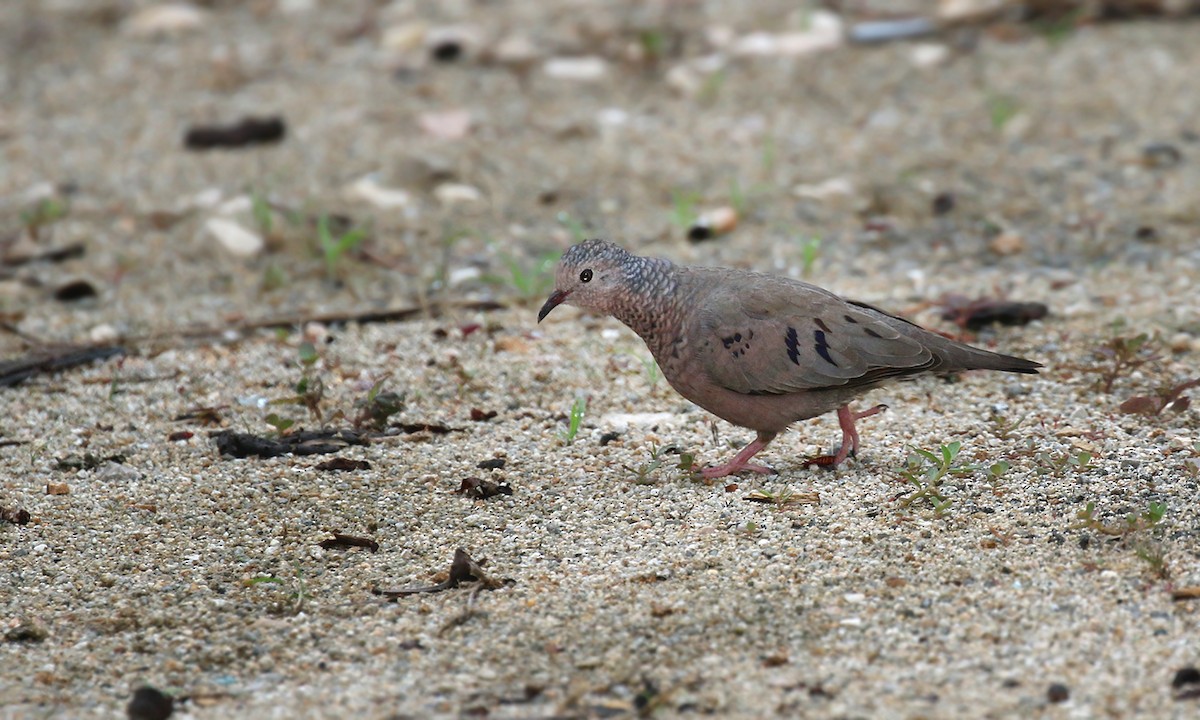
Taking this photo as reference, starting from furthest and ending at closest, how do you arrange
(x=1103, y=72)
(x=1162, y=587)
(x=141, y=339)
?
(x=1103, y=72) → (x=141, y=339) → (x=1162, y=587)

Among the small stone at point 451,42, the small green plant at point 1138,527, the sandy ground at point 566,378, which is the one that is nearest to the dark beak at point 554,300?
the sandy ground at point 566,378

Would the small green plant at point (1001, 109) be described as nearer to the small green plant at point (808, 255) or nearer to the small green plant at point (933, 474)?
the small green plant at point (808, 255)

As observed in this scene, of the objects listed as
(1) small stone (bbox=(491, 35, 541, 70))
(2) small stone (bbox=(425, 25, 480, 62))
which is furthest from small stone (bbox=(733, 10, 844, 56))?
(2) small stone (bbox=(425, 25, 480, 62))

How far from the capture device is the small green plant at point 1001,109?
24.6ft

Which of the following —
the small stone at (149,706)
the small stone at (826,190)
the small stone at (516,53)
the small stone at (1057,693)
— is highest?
the small stone at (516,53)

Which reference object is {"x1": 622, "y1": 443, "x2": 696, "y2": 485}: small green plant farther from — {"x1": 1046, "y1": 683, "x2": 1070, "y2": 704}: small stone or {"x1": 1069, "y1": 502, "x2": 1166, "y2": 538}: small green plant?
{"x1": 1046, "y1": 683, "x2": 1070, "y2": 704}: small stone

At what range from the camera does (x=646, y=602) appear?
11.8ft

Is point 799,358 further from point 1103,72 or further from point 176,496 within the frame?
point 1103,72

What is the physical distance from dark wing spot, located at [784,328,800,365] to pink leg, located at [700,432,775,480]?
0.28 m

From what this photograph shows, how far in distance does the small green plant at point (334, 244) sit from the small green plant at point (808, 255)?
2001 mm

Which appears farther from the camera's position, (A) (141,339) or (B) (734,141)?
(B) (734,141)

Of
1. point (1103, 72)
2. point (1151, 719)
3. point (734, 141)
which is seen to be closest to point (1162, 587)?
point (1151, 719)

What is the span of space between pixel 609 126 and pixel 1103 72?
9.69ft

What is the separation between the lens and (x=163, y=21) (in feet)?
30.6
